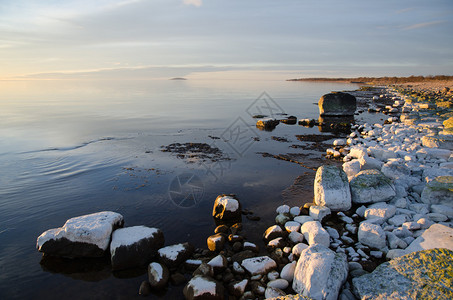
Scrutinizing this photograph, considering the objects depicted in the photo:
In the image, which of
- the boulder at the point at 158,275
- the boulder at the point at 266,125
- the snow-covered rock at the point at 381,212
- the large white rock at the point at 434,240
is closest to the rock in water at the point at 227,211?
the boulder at the point at 158,275

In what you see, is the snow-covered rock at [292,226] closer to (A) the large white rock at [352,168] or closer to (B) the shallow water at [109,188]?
(B) the shallow water at [109,188]

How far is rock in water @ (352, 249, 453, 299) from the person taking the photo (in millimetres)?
4891

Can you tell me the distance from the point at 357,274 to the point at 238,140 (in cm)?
1573

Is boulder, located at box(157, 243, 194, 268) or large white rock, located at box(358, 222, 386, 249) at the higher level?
large white rock, located at box(358, 222, 386, 249)

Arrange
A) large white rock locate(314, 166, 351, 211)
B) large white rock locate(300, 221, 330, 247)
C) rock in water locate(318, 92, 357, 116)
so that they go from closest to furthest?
large white rock locate(300, 221, 330, 247) → large white rock locate(314, 166, 351, 211) → rock in water locate(318, 92, 357, 116)

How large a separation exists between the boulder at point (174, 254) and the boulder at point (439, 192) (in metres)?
8.16

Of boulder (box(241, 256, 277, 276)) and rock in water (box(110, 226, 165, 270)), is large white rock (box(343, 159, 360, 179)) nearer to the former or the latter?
boulder (box(241, 256, 277, 276))

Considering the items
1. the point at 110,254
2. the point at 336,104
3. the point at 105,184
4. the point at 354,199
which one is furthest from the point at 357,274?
the point at 336,104

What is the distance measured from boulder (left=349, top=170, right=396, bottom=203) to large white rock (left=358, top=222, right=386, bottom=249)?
2.09 metres

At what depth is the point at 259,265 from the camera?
6.55 m

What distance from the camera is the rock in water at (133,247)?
22.8ft

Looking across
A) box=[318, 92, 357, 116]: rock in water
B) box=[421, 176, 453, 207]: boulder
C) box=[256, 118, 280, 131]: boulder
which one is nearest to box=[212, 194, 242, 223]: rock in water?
box=[421, 176, 453, 207]: boulder

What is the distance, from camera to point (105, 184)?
12273mm

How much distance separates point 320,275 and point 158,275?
368 cm
